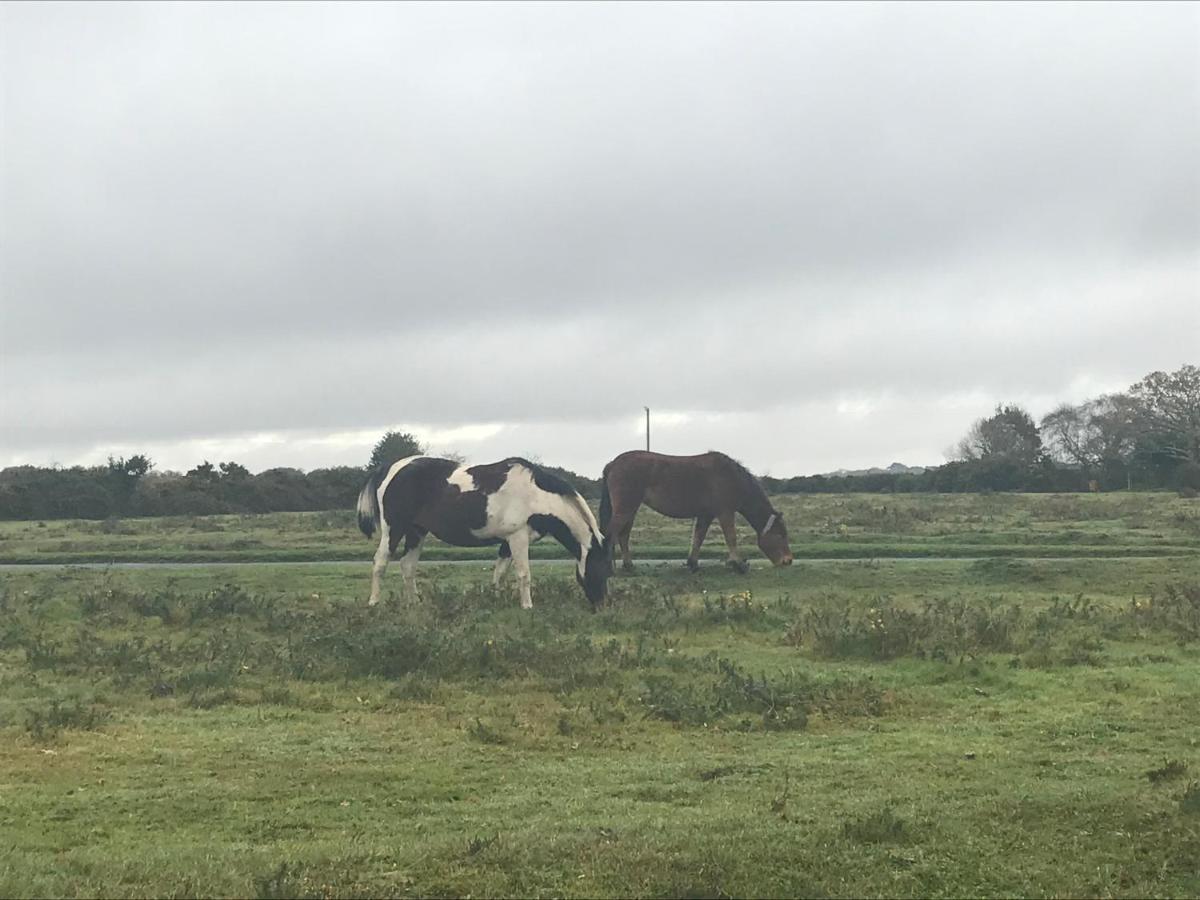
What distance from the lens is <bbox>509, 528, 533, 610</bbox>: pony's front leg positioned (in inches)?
639

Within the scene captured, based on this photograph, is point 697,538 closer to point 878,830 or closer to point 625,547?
point 625,547

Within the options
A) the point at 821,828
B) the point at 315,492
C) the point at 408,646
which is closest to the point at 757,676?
the point at 408,646

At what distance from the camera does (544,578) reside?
797 inches

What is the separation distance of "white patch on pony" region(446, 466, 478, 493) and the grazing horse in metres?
0.02

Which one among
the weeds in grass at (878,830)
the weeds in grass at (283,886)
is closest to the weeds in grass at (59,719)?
the weeds in grass at (283,886)

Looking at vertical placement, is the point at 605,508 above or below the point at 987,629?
above

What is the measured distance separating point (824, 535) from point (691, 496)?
9555mm

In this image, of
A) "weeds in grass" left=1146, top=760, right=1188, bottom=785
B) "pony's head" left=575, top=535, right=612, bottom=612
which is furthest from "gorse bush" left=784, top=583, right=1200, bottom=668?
"weeds in grass" left=1146, top=760, right=1188, bottom=785

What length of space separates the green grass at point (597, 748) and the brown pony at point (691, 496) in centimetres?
521

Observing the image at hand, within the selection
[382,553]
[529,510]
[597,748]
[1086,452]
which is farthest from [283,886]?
[1086,452]

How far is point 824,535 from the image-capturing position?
3020 centimetres

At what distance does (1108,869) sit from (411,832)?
4007 millimetres

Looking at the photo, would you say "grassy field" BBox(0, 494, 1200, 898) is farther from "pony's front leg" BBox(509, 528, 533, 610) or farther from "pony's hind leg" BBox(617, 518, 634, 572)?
"pony's hind leg" BBox(617, 518, 634, 572)

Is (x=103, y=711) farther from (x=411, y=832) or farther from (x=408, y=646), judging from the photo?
(x=411, y=832)
